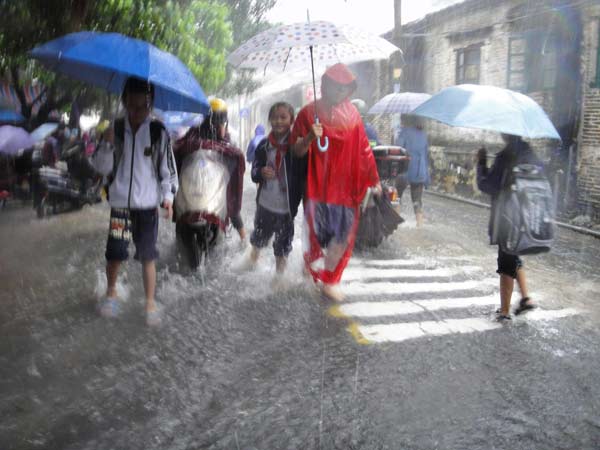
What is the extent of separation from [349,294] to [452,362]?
5.80ft

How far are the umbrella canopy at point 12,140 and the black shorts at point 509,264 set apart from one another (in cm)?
676

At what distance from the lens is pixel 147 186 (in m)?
4.56

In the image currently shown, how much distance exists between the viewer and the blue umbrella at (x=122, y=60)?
13.9 feet

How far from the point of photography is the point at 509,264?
192 inches

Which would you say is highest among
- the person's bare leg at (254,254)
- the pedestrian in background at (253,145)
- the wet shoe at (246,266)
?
the pedestrian in background at (253,145)

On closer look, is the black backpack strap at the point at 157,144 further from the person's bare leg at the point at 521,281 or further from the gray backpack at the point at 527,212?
the person's bare leg at the point at 521,281

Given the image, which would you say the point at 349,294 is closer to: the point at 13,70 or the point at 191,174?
the point at 191,174

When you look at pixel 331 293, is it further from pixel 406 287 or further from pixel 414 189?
pixel 414 189

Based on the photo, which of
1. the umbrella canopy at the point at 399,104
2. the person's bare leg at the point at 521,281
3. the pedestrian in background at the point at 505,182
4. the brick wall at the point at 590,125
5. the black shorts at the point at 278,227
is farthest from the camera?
the brick wall at the point at 590,125

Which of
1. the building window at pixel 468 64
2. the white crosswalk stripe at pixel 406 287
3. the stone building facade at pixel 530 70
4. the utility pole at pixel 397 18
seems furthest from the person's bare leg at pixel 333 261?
the utility pole at pixel 397 18

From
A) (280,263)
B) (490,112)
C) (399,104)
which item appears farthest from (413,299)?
(399,104)

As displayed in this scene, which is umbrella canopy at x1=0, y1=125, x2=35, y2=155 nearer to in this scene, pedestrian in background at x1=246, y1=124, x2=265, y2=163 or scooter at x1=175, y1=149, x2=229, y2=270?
pedestrian in background at x1=246, y1=124, x2=265, y2=163

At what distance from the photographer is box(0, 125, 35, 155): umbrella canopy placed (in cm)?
831

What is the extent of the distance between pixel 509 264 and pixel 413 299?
1.10m
